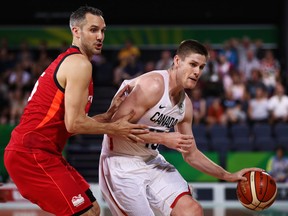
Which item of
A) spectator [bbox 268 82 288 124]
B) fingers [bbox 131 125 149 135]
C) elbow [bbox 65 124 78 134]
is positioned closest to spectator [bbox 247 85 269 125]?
spectator [bbox 268 82 288 124]

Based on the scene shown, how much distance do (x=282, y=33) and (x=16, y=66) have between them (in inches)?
276

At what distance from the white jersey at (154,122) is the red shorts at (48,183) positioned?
0.71 meters

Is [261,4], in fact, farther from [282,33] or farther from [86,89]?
[86,89]

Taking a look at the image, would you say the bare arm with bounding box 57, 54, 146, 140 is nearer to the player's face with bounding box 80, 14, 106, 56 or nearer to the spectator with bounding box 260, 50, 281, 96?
the player's face with bounding box 80, 14, 106, 56

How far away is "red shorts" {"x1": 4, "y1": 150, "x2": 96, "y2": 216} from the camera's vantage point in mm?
3848

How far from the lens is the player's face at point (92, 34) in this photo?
404cm

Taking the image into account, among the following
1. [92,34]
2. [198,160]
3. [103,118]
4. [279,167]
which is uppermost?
[92,34]

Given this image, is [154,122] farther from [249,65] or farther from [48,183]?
[249,65]

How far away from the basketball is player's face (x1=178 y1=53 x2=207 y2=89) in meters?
0.84

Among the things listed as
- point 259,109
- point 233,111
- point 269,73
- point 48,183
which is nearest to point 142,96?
point 48,183

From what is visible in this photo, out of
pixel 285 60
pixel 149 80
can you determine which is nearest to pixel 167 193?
A: pixel 149 80

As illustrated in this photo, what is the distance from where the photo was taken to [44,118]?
3.91m

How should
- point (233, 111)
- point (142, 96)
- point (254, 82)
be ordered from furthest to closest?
1. point (254, 82)
2. point (233, 111)
3. point (142, 96)

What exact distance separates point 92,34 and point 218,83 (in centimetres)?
801
